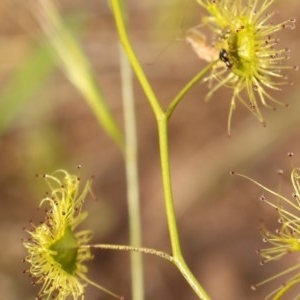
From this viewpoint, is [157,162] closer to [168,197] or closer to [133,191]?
[133,191]

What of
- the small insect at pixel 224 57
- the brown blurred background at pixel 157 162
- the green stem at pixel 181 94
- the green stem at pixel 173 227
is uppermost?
the brown blurred background at pixel 157 162

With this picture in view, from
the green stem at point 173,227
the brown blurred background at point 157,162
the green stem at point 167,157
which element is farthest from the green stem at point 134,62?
the brown blurred background at point 157,162

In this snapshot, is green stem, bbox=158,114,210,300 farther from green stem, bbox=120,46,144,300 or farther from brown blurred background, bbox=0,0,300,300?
brown blurred background, bbox=0,0,300,300

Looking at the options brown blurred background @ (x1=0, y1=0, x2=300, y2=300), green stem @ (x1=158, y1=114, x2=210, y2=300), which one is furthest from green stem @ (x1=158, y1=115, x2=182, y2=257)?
brown blurred background @ (x1=0, y1=0, x2=300, y2=300)

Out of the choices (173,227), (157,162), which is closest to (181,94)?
(173,227)

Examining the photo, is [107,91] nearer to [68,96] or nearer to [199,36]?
[68,96]

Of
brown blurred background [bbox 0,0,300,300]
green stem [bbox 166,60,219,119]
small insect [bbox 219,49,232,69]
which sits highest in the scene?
brown blurred background [bbox 0,0,300,300]

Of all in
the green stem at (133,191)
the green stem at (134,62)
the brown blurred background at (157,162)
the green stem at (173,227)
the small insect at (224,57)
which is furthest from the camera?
the brown blurred background at (157,162)

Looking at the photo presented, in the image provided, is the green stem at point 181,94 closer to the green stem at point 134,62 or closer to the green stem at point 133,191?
the green stem at point 134,62

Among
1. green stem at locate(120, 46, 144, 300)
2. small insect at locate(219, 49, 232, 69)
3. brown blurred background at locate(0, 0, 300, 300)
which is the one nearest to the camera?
small insect at locate(219, 49, 232, 69)
